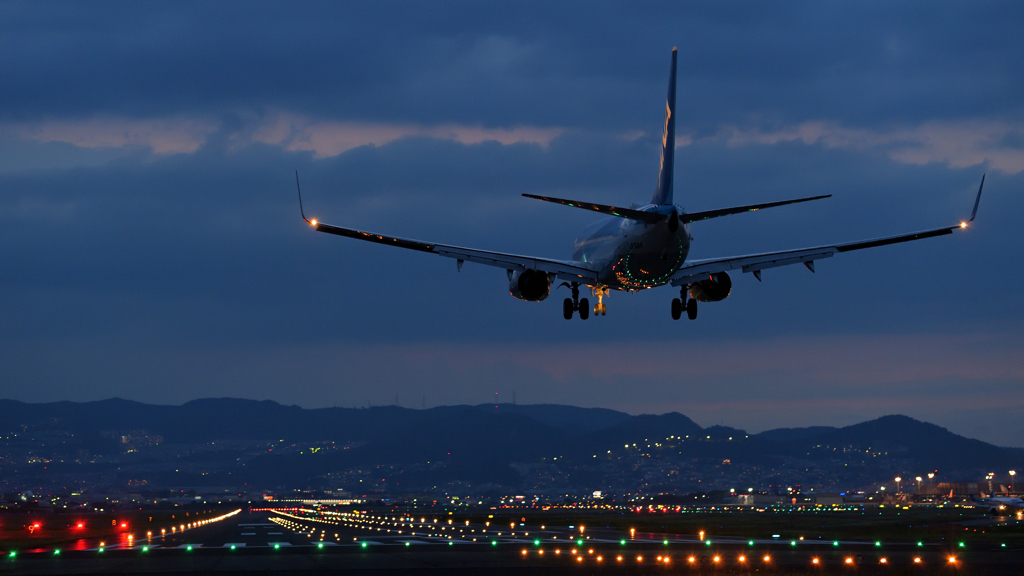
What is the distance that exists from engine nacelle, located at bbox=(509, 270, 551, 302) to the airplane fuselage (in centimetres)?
303

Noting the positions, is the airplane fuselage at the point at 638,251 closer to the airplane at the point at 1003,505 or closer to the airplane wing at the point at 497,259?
the airplane wing at the point at 497,259

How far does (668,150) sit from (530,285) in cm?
1155

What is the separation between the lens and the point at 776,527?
336 feet

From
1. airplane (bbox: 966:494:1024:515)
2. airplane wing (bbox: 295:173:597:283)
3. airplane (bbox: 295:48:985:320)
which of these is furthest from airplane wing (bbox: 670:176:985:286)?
airplane (bbox: 966:494:1024:515)

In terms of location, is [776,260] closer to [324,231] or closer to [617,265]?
[617,265]

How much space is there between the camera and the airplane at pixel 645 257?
53.8 metres

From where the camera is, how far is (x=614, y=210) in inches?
1980

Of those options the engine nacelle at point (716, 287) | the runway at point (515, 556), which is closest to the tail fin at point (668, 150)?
the engine nacelle at point (716, 287)

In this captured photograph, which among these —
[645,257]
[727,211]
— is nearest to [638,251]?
[645,257]

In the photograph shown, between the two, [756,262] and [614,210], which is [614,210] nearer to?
[614,210]

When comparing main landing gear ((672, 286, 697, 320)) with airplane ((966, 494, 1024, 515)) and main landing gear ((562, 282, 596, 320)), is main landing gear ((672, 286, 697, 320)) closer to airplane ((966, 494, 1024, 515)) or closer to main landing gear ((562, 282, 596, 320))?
main landing gear ((562, 282, 596, 320))

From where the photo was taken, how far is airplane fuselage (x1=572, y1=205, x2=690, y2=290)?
177 feet

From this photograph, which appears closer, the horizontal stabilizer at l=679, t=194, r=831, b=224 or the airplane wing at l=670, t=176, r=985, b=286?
the horizontal stabilizer at l=679, t=194, r=831, b=224

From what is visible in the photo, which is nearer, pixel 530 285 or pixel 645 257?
pixel 645 257
